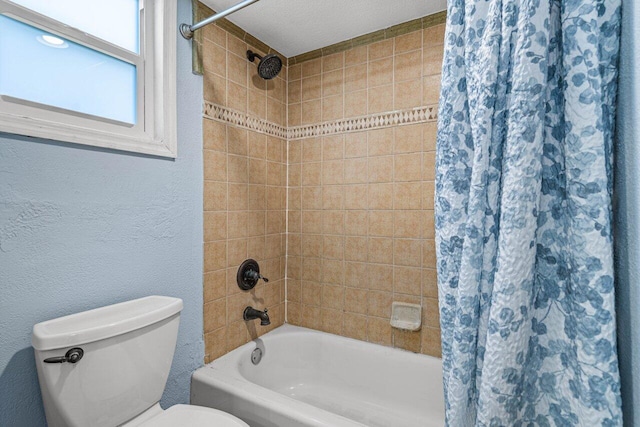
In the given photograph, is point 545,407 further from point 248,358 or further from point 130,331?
point 248,358

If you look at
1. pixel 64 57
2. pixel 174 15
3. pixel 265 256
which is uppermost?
pixel 174 15

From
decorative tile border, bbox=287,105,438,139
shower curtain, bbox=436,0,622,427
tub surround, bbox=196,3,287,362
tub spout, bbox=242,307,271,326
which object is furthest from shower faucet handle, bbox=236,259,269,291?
shower curtain, bbox=436,0,622,427

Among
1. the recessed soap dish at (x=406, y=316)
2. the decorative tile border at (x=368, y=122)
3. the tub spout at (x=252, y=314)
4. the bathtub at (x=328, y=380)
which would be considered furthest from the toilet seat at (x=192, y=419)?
the decorative tile border at (x=368, y=122)

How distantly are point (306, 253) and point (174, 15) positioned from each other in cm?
156

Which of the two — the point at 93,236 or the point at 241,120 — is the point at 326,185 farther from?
the point at 93,236

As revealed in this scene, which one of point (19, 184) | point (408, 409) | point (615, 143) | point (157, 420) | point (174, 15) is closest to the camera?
point (615, 143)

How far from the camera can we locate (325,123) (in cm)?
214

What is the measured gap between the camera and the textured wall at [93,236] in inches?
40.3

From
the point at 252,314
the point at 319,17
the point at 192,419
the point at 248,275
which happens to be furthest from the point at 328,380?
the point at 319,17

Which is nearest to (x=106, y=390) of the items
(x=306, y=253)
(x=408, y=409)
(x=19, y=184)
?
(x=19, y=184)

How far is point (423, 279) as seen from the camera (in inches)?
71.7

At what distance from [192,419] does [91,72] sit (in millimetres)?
1439

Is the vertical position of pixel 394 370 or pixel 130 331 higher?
pixel 130 331

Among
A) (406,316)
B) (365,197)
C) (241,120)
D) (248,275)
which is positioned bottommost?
(406,316)
